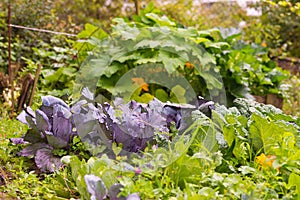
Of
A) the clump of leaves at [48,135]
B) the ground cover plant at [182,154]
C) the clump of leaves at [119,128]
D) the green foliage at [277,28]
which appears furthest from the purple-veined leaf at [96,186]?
the green foliage at [277,28]

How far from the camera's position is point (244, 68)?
4.27m

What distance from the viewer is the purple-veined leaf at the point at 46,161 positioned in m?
1.73

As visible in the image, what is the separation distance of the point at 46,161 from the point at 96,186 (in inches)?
20.2

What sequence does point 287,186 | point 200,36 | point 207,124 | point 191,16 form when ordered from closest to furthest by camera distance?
point 287,186 → point 207,124 → point 200,36 → point 191,16

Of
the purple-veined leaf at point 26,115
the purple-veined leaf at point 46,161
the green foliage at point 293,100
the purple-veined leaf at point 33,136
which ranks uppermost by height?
the purple-veined leaf at point 26,115

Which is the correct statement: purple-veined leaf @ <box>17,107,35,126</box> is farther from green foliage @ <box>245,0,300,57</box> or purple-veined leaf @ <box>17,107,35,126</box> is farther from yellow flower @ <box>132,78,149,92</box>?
green foliage @ <box>245,0,300,57</box>

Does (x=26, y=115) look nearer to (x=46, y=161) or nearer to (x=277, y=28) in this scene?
(x=46, y=161)

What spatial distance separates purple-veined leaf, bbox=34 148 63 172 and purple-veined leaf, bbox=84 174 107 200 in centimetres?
45

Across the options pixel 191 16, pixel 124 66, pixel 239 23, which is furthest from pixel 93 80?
pixel 239 23

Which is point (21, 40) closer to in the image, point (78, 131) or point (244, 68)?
point (244, 68)

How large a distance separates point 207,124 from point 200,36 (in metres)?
2.57

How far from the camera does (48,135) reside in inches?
71.1

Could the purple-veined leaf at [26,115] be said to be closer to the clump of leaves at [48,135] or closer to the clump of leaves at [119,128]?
the clump of leaves at [48,135]

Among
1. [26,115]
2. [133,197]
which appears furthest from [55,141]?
[133,197]
